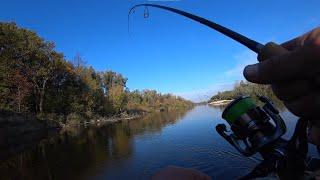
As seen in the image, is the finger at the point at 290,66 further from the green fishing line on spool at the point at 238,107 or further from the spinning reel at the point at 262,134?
the green fishing line on spool at the point at 238,107

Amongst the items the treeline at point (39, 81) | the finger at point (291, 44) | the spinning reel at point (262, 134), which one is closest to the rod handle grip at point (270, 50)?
the finger at point (291, 44)

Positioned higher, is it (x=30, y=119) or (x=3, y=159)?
(x=30, y=119)

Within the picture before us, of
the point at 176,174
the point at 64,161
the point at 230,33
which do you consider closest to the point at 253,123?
the point at 230,33

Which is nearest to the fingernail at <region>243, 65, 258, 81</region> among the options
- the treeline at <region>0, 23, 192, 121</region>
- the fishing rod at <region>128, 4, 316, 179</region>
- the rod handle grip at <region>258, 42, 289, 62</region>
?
the rod handle grip at <region>258, 42, 289, 62</region>

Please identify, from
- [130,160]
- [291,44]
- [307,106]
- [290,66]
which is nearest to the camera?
[290,66]

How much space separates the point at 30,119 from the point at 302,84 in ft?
143

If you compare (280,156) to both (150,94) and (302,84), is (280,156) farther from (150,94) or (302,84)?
(150,94)

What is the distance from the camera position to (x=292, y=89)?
1.12m

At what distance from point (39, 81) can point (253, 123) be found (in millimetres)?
48306

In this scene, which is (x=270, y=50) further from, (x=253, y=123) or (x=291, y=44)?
(x=253, y=123)

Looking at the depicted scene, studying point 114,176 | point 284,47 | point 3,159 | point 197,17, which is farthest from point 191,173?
point 3,159

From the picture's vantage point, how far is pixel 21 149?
27469 millimetres

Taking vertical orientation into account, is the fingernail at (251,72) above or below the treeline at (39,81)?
below

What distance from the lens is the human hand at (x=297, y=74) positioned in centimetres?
98
